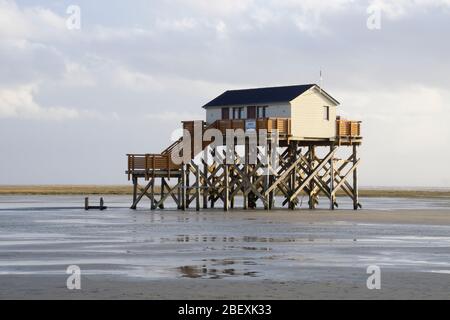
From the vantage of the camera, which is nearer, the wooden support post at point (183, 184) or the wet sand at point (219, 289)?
the wet sand at point (219, 289)

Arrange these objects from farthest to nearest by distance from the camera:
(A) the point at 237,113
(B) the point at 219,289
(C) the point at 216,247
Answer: (A) the point at 237,113 < (C) the point at 216,247 < (B) the point at 219,289

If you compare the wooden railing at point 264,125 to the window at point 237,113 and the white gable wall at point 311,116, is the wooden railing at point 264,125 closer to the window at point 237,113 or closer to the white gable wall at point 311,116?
the white gable wall at point 311,116

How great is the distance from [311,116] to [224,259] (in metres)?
37.0

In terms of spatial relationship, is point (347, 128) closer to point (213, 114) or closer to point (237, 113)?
point (237, 113)

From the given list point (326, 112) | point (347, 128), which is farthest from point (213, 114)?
point (347, 128)

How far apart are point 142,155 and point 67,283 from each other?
39.9 metres

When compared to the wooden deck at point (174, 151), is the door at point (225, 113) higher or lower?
higher

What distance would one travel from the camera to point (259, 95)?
2520 inches

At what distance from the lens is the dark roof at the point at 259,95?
6221 cm

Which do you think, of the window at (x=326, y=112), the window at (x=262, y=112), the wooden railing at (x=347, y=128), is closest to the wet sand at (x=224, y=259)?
the window at (x=262, y=112)

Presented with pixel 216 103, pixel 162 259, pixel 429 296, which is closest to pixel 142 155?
pixel 216 103

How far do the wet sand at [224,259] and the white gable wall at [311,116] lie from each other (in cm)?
1601

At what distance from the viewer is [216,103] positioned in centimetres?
6500
